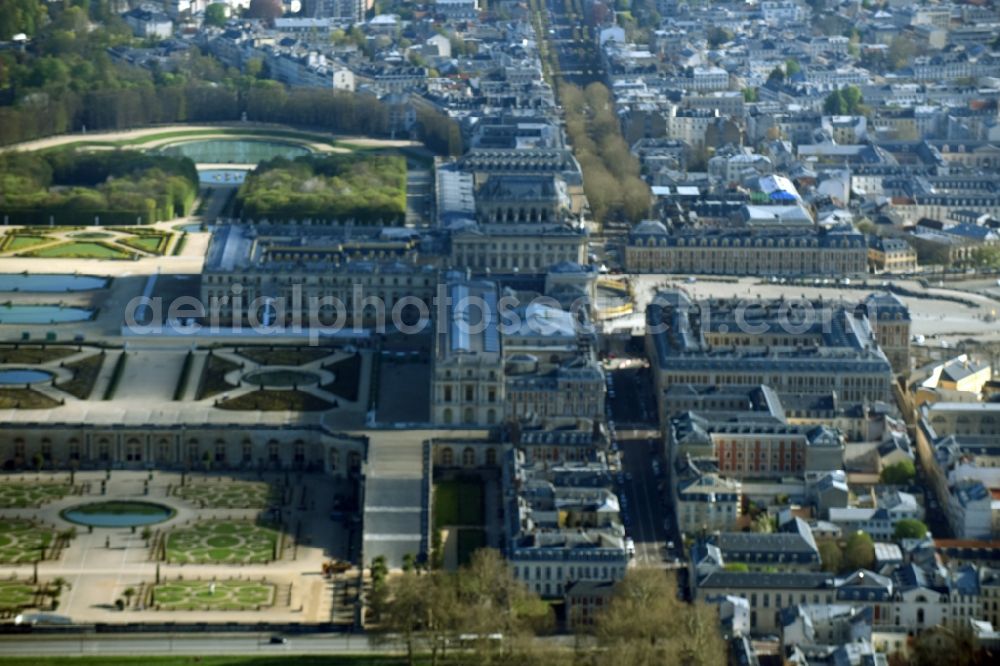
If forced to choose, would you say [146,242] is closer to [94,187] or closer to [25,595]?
[94,187]

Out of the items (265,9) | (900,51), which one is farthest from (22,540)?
(265,9)

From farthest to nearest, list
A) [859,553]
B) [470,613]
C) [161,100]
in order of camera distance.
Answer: [161,100] < [859,553] < [470,613]

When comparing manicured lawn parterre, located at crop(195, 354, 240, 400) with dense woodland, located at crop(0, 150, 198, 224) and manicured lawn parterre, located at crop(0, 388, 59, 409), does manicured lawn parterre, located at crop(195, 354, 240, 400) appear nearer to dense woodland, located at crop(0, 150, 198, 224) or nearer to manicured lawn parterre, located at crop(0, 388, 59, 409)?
manicured lawn parterre, located at crop(0, 388, 59, 409)

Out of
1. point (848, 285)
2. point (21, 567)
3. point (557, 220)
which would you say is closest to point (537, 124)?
point (557, 220)

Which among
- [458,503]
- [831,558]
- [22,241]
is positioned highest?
[831,558]

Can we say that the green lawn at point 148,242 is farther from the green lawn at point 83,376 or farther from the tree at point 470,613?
the tree at point 470,613

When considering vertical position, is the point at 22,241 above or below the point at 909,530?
below
